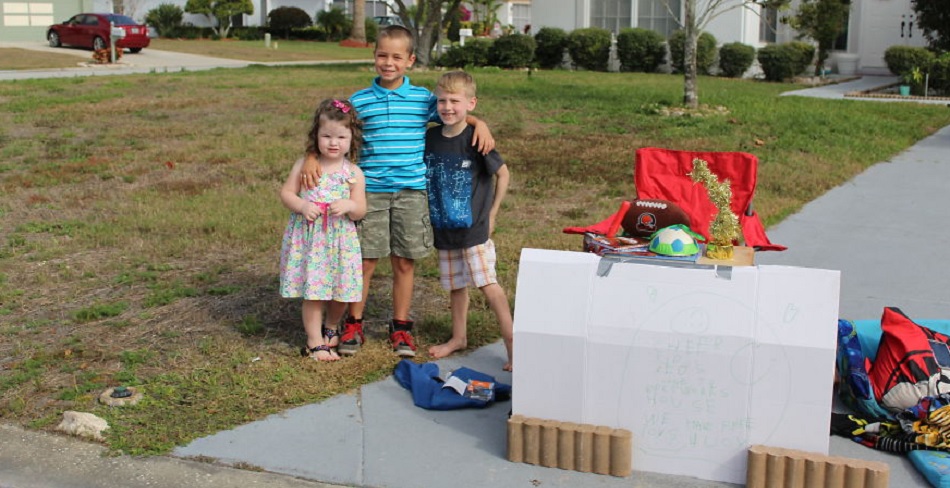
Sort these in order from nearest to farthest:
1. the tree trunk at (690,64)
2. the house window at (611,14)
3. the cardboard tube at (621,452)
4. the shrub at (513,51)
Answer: the cardboard tube at (621,452) < the tree trunk at (690,64) < the shrub at (513,51) < the house window at (611,14)

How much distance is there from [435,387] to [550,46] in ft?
75.7

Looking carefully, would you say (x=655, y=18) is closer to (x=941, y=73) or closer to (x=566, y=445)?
(x=941, y=73)

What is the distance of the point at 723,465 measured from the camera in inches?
159

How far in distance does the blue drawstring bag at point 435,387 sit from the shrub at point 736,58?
20.9m

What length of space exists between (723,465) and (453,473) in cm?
103

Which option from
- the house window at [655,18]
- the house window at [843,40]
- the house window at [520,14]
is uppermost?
the house window at [520,14]

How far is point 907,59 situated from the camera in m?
21.3

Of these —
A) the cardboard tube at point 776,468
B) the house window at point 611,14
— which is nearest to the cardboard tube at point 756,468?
the cardboard tube at point 776,468

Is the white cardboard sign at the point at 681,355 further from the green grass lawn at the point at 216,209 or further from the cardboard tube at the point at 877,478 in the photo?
the green grass lawn at the point at 216,209

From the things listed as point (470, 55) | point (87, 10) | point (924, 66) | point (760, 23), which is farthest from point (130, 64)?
point (924, 66)

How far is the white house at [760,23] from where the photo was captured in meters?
24.7

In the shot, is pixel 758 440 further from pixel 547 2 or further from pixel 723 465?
pixel 547 2

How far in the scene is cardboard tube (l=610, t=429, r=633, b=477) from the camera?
159 inches

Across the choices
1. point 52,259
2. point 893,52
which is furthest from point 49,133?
point 893,52
